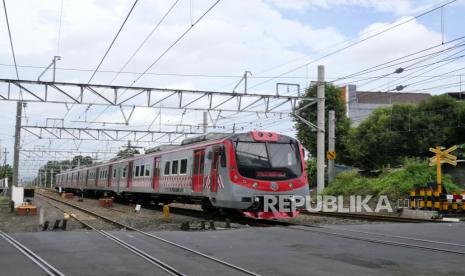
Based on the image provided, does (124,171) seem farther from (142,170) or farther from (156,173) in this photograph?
(156,173)

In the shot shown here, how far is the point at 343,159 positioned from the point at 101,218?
3086 centimetres

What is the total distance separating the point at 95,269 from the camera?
8.67 m

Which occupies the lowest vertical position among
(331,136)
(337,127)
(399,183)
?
(399,183)

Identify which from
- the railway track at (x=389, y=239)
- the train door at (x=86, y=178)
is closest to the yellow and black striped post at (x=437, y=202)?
the railway track at (x=389, y=239)

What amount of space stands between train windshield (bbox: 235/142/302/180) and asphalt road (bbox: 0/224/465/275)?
11.2ft

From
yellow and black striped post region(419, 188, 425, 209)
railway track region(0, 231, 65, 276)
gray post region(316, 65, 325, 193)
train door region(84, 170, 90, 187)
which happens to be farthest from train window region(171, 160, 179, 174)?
Answer: train door region(84, 170, 90, 187)

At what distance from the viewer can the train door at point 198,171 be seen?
19.8 meters

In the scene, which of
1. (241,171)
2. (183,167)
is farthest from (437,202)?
(183,167)

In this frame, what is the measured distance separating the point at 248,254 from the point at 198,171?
10.0 meters

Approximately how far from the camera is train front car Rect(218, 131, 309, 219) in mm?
17281

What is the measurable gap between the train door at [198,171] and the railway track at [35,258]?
795 cm

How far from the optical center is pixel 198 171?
20.2 meters

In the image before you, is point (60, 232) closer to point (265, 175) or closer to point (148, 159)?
point (265, 175)

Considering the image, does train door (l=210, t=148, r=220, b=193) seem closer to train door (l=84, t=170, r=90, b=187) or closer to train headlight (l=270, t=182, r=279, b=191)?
train headlight (l=270, t=182, r=279, b=191)
